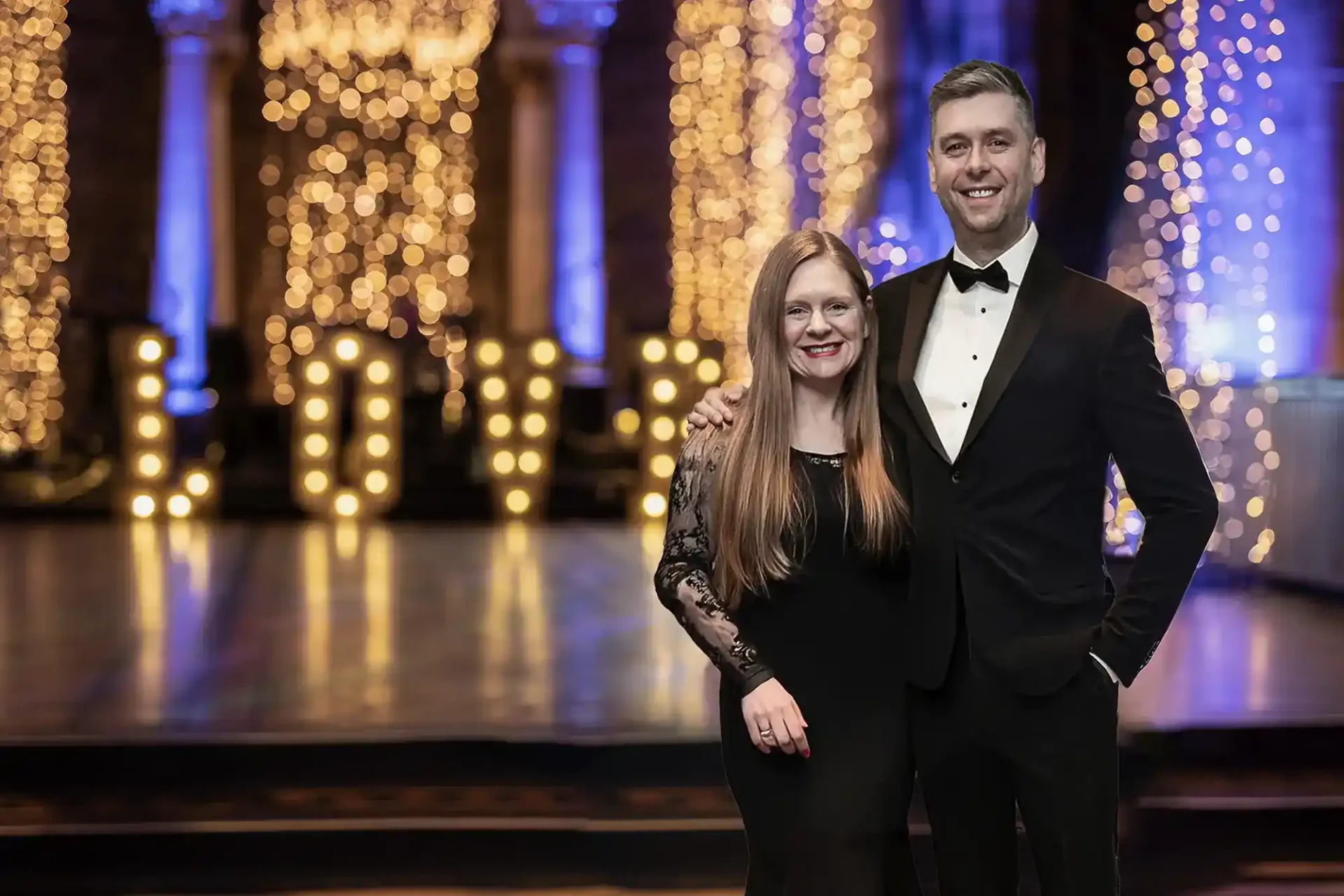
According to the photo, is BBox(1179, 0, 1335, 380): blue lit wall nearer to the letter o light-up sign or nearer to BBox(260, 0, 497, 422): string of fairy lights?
the letter o light-up sign

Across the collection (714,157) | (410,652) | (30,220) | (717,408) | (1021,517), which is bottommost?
(410,652)

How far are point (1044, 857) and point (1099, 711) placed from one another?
0.71 ft

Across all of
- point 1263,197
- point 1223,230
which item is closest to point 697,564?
point 1223,230

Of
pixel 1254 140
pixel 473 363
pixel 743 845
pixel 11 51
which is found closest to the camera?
pixel 743 845

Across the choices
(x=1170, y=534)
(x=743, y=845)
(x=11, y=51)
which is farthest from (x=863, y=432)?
(x=11, y=51)

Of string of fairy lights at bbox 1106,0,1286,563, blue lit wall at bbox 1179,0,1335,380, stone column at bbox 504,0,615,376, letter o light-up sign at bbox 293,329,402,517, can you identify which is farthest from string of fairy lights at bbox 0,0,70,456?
blue lit wall at bbox 1179,0,1335,380

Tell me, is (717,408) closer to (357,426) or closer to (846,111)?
(846,111)

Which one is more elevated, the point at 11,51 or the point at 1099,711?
the point at 11,51

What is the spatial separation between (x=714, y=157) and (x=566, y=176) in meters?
1.68

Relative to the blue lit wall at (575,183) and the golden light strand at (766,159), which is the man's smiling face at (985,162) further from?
the blue lit wall at (575,183)

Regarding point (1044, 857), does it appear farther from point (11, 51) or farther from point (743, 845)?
point (11, 51)

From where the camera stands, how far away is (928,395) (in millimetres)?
1954

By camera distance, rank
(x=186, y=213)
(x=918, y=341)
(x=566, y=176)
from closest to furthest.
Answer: (x=918, y=341)
(x=186, y=213)
(x=566, y=176)

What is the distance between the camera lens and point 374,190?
1442 centimetres
